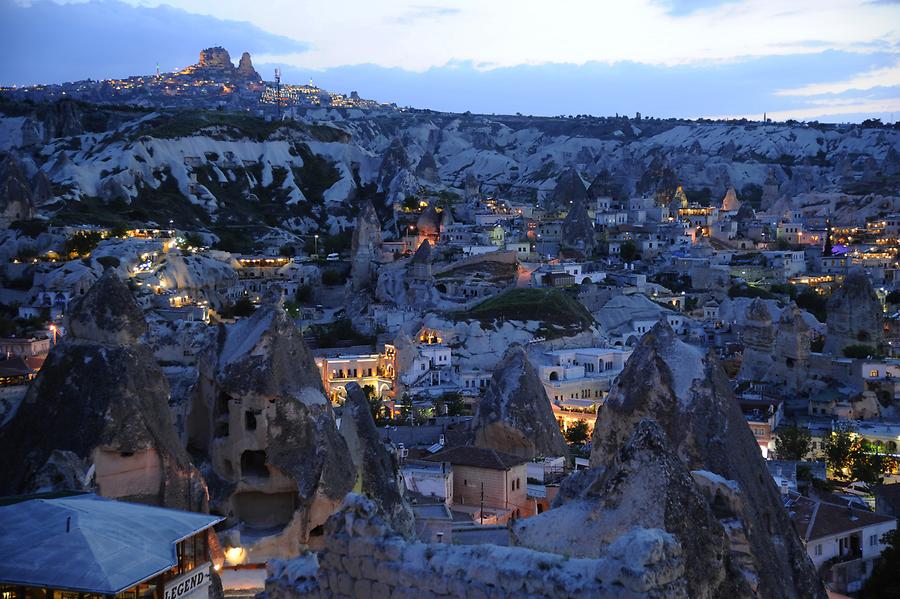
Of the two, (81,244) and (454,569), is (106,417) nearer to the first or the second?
→ (454,569)

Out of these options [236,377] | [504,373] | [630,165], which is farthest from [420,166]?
[236,377]

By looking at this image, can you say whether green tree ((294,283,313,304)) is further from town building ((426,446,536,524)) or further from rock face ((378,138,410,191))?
town building ((426,446,536,524))

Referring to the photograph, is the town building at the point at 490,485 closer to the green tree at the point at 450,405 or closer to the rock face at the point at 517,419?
the rock face at the point at 517,419

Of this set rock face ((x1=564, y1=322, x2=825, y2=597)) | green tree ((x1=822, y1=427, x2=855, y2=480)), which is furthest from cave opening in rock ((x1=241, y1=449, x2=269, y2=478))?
green tree ((x1=822, y1=427, x2=855, y2=480))

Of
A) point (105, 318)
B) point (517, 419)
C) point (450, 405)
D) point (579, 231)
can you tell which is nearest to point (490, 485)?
point (517, 419)

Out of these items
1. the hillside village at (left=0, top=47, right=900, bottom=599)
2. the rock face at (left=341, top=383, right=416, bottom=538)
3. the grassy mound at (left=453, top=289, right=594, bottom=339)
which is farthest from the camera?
the grassy mound at (left=453, top=289, right=594, bottom=339)

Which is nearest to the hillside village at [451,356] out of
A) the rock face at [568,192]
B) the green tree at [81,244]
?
the green tree at [81,244]
